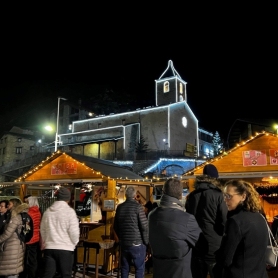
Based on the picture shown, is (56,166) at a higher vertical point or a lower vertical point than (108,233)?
higher

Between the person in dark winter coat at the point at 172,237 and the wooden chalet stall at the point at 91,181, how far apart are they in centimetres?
570

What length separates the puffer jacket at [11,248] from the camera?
17.3 feet

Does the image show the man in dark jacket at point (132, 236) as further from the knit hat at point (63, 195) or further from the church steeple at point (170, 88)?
the church steeple at point (170, 88)

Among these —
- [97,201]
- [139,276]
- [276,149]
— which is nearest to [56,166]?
[97,201]

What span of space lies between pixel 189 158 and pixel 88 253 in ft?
105

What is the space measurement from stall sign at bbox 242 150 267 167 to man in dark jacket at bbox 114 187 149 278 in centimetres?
433

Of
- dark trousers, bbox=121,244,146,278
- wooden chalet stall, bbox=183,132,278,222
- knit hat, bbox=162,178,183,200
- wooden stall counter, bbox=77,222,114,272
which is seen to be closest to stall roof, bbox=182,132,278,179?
wooden chalet stall, bbox=183,132,278,222

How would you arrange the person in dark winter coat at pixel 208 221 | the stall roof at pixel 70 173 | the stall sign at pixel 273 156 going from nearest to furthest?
the person in dark winter coat at pixel 208 221
the stall sign at pixel 273 156
the stall roof at pixel 70 173

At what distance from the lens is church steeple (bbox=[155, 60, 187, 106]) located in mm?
44031

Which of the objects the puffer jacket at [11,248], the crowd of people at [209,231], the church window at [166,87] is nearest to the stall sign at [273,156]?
the crowd of people at [209,231]

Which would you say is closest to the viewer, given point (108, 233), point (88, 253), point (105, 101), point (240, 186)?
point (240, 186)

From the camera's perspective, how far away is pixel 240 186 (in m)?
2.98

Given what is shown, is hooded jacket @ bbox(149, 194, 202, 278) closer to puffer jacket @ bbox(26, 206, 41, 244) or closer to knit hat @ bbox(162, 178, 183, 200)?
knit hat @ bbox(162, 178, 183, 200)

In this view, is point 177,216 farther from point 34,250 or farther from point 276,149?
point 276,149
